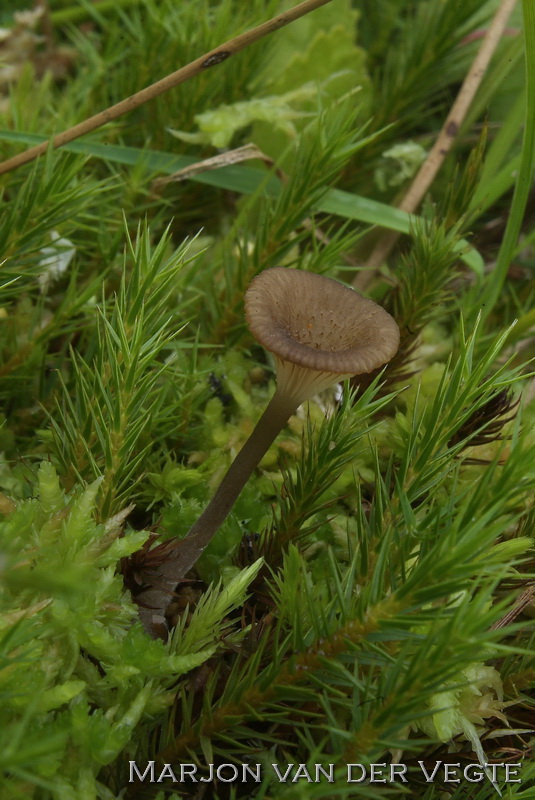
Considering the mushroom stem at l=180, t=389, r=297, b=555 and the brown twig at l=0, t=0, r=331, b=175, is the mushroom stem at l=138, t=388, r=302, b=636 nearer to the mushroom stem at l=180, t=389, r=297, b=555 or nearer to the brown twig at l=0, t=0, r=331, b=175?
the mushroom stem at l=180, t=389, r=297, b=555

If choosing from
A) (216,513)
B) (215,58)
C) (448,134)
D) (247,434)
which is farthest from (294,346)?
(448,134)

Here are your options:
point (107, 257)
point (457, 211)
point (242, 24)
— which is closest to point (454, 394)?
point (457, 211)

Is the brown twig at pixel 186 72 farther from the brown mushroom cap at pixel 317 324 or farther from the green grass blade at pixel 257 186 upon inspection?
the brown mushroom cap at pixel 317 324

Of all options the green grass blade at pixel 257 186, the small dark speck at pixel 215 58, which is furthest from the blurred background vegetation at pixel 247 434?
the small dark speck at pixel 215 58

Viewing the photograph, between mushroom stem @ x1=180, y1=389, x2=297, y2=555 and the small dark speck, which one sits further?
the small dark speck

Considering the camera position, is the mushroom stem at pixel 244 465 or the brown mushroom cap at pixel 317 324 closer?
the brown mushroom cap at pixel 317 324

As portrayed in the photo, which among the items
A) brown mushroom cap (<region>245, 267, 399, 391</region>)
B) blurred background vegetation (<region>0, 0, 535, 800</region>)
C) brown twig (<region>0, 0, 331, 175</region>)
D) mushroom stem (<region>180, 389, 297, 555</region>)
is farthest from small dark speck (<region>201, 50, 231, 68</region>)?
mushroom stem (<region>180, 389, 297, 555</region>)

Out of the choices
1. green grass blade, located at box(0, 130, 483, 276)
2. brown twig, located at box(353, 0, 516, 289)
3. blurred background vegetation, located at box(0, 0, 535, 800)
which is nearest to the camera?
blurred background vegetation, located at box(0, 0, 535, 800)

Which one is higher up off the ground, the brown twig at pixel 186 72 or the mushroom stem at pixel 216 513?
the brown twig at pixel 186 72
